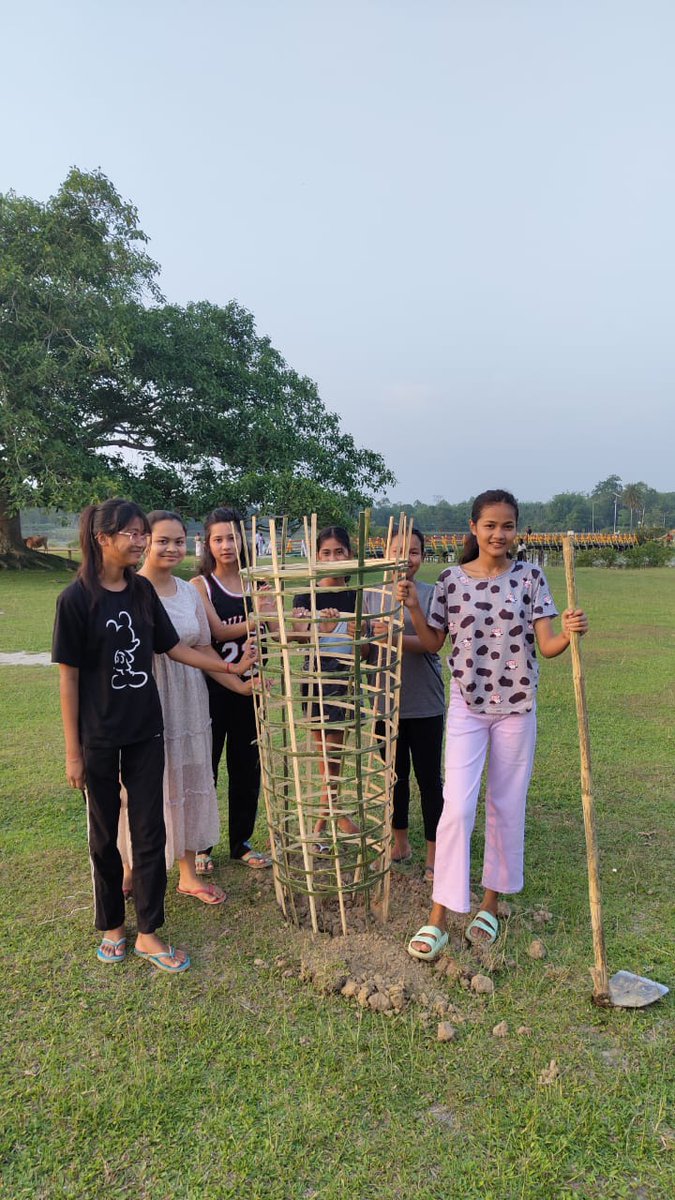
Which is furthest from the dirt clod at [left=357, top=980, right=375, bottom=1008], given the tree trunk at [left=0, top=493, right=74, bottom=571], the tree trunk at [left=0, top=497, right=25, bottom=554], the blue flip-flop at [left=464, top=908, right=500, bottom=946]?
the tree trunk at [left=0, top=497, right=25, bottom=554]

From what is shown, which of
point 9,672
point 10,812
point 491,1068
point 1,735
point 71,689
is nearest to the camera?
point 491,1068

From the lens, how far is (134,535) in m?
2.55

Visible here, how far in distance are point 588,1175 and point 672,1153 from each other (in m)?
0.24

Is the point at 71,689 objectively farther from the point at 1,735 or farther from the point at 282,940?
the point at 1,735

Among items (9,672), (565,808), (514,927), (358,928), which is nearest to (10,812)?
(358,928)

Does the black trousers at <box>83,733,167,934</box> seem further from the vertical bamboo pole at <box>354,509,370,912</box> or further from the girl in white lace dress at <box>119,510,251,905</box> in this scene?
the vertical bamboo pole at <box>354,509,370,912</box>

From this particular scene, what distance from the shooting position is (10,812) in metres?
4.13

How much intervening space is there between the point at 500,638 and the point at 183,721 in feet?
4.38

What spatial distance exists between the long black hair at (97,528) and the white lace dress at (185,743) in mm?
444

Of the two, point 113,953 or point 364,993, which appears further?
point 113,953

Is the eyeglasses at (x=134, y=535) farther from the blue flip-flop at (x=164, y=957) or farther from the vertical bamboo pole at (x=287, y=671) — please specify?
the blue flip-flop at (x=164, y=957)

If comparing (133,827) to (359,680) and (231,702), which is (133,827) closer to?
(231,702)

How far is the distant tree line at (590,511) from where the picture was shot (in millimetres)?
62875

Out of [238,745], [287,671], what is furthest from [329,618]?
[238,745]
